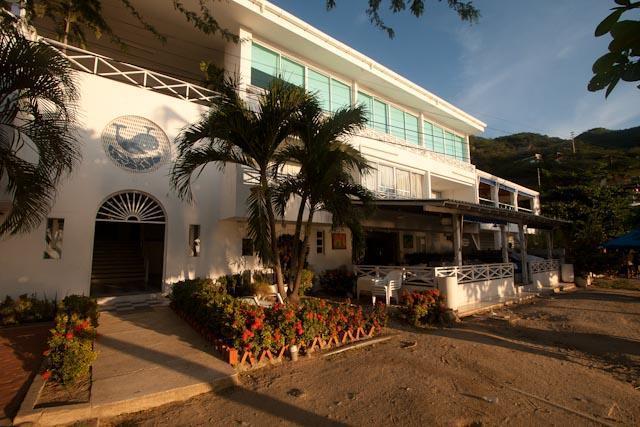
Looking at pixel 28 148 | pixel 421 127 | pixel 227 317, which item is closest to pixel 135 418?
A: pixel 227 317

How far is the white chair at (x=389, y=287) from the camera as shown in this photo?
1012 cm

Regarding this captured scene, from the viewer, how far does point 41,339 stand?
627cm

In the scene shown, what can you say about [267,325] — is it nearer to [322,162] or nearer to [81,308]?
[322,162]

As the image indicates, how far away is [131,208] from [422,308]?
852cm

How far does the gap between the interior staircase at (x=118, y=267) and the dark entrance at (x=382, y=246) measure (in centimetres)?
1060

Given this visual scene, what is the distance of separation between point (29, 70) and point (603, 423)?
927 centimetres

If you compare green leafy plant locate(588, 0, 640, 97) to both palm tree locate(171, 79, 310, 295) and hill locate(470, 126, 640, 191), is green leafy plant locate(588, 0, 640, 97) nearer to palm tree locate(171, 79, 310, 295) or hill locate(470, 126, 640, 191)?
palm tree locate(171, 79, 310, 295)

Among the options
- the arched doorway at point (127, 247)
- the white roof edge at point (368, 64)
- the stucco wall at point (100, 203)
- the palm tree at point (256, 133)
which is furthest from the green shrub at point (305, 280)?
the white roof edge at point (368, 64)

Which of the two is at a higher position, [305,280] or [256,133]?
[256,133]

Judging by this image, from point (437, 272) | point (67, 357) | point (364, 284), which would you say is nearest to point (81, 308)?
point (67, 357)

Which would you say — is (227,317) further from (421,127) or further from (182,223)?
(421,127)

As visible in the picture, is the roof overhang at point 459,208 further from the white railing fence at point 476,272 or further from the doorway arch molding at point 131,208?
the doorway arch molding at point 131,208

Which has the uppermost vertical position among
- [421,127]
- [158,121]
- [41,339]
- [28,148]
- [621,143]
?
[621,143]

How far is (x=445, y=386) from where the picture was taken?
4902mm
